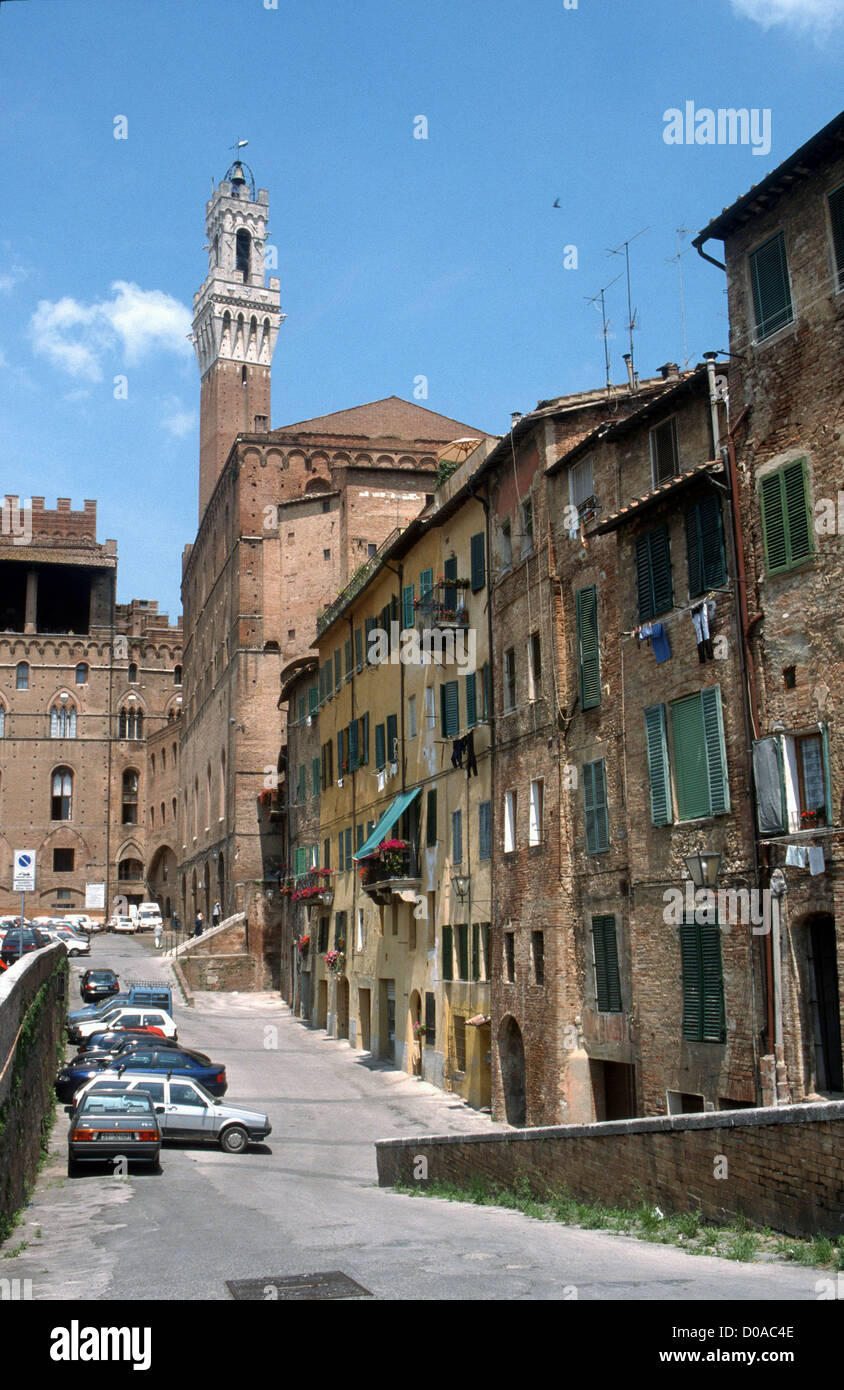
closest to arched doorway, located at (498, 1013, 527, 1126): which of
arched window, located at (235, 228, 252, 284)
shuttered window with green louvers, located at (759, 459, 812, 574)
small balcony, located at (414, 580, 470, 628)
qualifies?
small balcony, located at (414, 580, 470, 628)

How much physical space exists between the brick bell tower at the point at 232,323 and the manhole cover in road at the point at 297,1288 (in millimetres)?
89567

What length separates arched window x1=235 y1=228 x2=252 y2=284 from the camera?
110387mm

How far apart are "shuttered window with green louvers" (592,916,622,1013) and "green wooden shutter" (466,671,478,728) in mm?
7821

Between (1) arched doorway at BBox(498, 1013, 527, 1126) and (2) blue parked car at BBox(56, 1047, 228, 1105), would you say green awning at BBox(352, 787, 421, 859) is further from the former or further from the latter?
(1) arched doorway at BBox(498, 1013, 527, 1126)

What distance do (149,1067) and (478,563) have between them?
1333 centimetres

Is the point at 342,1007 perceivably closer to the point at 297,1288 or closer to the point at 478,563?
the point at 478,563

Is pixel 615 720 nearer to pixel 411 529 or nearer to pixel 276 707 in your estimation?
pixel 411 529

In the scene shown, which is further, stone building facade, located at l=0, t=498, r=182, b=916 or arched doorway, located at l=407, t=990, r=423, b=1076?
stone building facade, located at l=0, t=498, r=182, b=916

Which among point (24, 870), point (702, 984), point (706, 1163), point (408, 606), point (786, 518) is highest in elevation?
point (408, 606)

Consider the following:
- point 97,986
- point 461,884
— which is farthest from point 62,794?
point 461,884

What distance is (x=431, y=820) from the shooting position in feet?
111

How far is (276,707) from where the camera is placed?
65875mm

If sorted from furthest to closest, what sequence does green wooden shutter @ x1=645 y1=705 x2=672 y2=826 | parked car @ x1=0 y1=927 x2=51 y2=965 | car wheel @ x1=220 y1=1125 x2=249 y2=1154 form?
parked car @ x1=0 y1=927 x2=51 y2=965 → car wheel @ x1=220 y1=1125 x2=249 y2=1154 → green wooden shutter @ x1=645 y1=705 x2=672 y2=826

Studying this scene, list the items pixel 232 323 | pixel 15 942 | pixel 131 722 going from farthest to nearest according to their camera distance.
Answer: pixel 232 323 < pixel 131 722 < pixel 15 942
